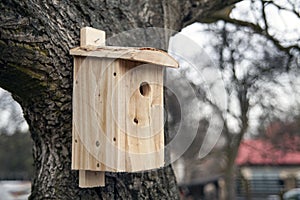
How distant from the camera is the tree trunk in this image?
145 centimetres

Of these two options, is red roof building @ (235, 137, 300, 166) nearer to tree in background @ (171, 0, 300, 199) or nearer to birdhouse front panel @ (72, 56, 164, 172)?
tree in background @ (171, 0, 300, 199)

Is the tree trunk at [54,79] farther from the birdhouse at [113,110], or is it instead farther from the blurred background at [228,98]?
the blurred background at [228,98]

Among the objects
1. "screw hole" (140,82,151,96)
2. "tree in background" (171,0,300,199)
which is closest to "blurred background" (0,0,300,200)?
"tree in background" (171,0,300,199)

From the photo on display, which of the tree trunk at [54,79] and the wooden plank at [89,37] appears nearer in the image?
the tree trunk at [54,79]

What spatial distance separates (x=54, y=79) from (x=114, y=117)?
0.89 ft

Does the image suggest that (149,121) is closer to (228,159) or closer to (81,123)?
(81,123)

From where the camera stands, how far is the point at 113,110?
1510 mm

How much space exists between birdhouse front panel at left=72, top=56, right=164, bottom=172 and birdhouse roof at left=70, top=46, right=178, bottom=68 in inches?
1.1

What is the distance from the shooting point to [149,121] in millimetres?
1629

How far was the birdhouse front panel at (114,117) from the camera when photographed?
59.3 inches

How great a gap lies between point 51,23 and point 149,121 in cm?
49

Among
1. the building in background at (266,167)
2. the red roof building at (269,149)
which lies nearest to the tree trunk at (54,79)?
the red roof building at (269,149)

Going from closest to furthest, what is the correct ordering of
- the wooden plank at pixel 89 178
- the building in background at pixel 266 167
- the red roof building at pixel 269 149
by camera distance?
the wooden plank at pixel 89 178 < the red roof building at pixel 269 149 < the building in background at pixel 266 167

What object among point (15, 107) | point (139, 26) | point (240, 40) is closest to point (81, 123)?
point (139, 26)
